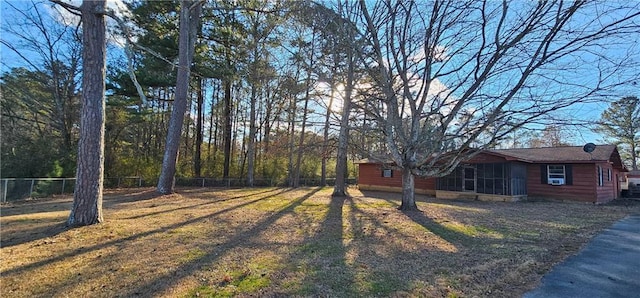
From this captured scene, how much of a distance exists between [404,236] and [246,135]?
2057 cm

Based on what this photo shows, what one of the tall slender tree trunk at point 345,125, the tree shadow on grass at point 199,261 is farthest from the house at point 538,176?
the tree shadow on grass at point 199,261

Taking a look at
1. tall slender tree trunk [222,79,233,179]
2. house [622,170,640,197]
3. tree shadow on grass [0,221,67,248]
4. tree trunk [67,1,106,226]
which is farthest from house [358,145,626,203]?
tall slender tree trunk [222,79,233,179]

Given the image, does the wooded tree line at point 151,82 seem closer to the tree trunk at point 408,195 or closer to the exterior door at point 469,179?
the tree trunk at point 408,195

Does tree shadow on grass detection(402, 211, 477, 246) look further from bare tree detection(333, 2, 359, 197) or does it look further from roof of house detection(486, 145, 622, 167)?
roof of house detection(486, 145, 622, 167)

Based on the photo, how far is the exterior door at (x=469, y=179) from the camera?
16109 mm

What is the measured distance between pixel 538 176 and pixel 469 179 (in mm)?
3115

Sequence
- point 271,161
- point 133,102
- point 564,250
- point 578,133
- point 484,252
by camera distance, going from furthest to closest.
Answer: point 271,161 < point 133,102 < point 578,133 < point 564,250 < point 484,252

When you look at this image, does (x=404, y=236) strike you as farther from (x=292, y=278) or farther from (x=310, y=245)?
(x=292, y=278)

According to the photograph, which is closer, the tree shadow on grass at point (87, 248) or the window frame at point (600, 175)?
the tree shadow on grass at point (87, 248)

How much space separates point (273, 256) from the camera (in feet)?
14.4

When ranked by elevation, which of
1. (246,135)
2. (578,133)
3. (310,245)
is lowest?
(310,245)

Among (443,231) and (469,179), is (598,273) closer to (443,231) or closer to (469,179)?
(443,231)

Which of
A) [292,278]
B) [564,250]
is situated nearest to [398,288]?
[292,278]

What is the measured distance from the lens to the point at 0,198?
10.6 meters
